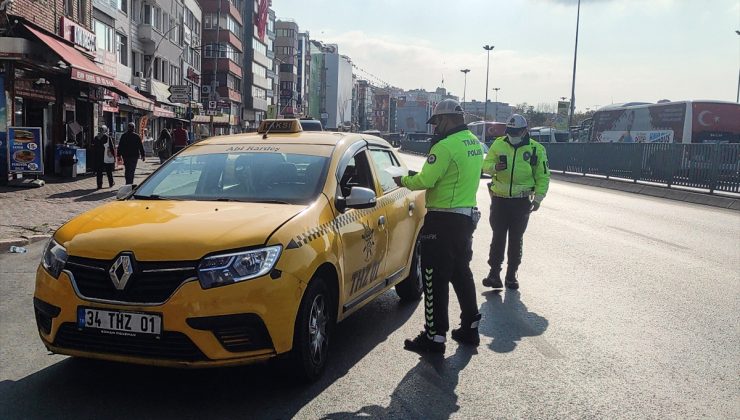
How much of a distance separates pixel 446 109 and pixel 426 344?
1.80 metres

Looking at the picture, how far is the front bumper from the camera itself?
12.2 ft

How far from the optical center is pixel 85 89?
23891 mm

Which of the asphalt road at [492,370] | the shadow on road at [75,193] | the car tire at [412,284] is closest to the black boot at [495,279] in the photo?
the asphalt road at [492,370]

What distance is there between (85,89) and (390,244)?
2124 cm

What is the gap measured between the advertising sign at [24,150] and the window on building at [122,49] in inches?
905

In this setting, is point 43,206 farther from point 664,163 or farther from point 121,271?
point 664,163

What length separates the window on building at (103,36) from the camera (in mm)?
33500

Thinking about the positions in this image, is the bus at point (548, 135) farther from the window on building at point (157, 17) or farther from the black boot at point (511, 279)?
the black boot at point (511, 279)

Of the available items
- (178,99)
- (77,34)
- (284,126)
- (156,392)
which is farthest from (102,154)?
(156,392)

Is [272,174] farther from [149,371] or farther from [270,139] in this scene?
[149,371]

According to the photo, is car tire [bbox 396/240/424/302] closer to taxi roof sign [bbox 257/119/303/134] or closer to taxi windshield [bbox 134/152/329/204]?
taxi roof sign [bbox 257/119/303/134]

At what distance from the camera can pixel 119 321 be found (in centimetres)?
378

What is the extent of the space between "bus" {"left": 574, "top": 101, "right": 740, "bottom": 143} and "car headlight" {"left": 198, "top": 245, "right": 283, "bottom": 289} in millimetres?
29792

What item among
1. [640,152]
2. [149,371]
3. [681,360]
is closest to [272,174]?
[149,371]
